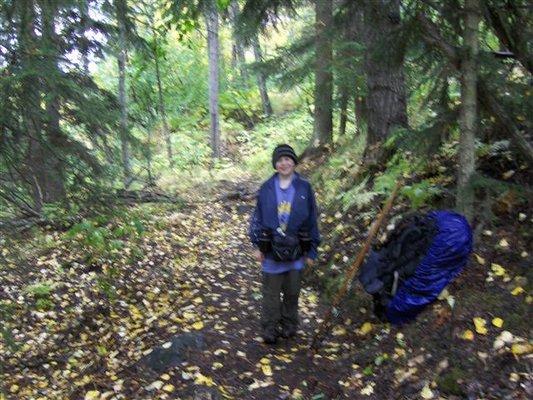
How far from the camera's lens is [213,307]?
22.4 ft

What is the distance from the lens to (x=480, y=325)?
4.43 metres

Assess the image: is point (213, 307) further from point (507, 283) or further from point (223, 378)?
point (507, 283)

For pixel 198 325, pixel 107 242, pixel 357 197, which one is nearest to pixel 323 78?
pixel 357 197

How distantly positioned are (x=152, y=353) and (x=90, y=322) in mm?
1574

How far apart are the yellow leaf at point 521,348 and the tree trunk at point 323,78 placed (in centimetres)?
780

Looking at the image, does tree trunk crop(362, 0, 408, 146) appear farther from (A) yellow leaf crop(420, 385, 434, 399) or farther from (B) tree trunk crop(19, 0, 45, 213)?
(A) yellow leaf crop(420, 385, 434, 399)

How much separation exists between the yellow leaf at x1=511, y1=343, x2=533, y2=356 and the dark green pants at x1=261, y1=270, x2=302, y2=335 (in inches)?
88.6

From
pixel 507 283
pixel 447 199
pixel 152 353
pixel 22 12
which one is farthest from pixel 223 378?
pixel 22 12

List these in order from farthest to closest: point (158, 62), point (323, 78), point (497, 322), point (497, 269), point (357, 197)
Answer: point (323, 78) → point (158, 62) → point (357, 197) → point (497, 269) → point (497, 322)

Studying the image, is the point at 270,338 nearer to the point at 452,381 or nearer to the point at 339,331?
the point at 339,331

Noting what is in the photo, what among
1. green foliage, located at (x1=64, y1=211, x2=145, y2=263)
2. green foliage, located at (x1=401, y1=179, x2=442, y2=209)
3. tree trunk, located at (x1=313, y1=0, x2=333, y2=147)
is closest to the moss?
green foliage, located at (x1=401, y1=179, x2=442, y2=209)

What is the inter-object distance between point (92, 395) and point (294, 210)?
2726mm

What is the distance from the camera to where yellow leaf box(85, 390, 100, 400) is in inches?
197

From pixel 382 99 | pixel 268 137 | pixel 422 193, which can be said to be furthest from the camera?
pixel 268 137
